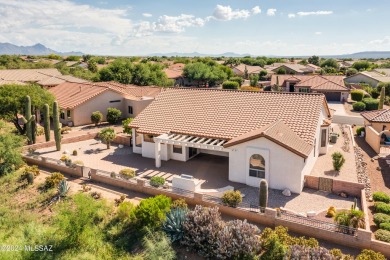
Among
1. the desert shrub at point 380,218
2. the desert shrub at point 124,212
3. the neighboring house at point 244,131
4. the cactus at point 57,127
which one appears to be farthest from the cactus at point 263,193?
the cactus at point 57,127

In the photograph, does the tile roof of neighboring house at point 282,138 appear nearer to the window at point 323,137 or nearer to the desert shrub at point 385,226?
the desert shrub at point 385,226

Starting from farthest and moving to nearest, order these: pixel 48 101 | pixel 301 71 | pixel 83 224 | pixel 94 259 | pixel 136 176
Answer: pixel 301 71
pixel 48 101
pixel 136 176
pixel 83 224
pixel 94 259

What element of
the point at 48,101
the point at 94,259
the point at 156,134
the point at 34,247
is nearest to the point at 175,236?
the point at 94,259

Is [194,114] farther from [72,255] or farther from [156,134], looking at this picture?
[72,255]

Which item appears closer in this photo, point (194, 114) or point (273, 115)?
point (273, 115)

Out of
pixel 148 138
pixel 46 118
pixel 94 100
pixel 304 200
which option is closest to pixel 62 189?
pixel 148 138

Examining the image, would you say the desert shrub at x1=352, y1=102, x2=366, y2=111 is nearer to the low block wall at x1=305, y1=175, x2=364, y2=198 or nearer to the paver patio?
the paver patio
